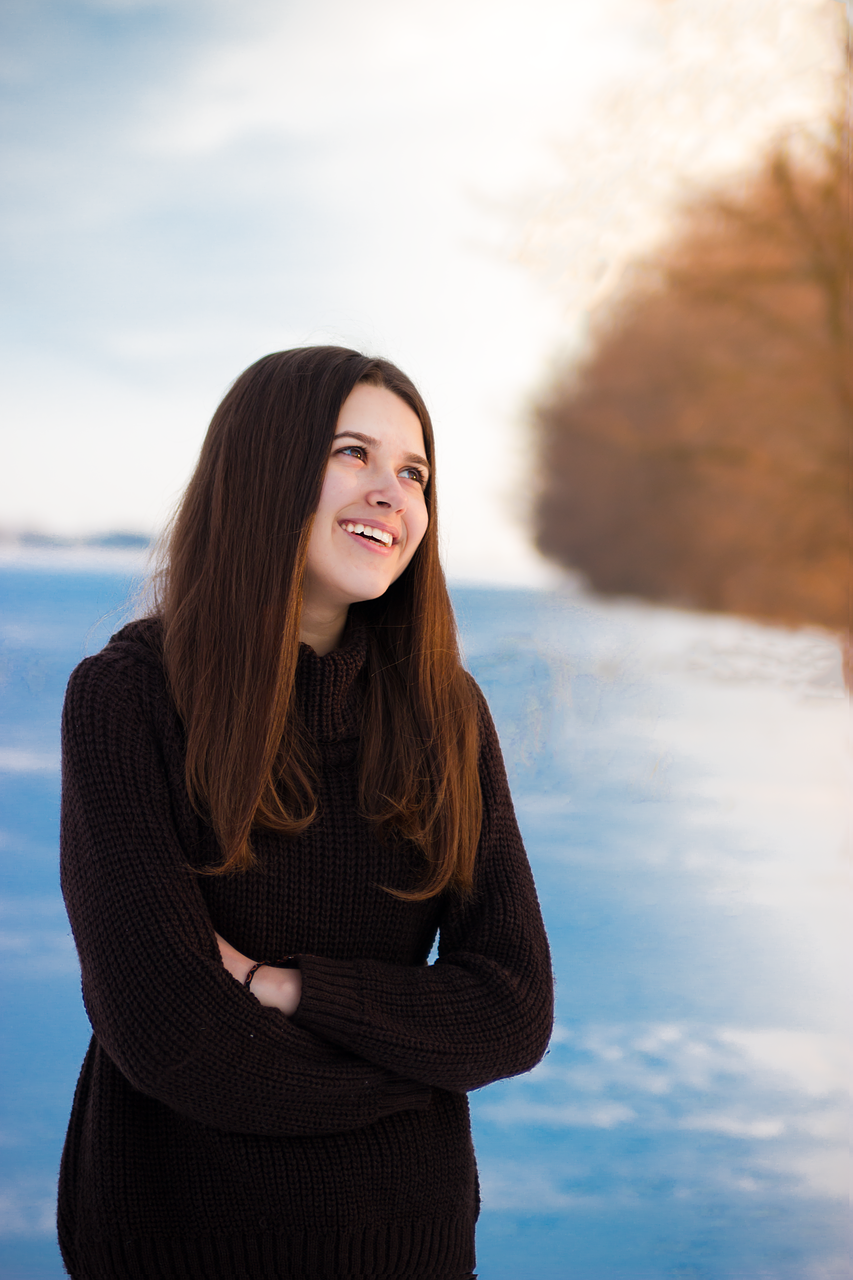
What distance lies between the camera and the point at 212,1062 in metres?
1.08

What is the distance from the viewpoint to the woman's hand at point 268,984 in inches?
45.4

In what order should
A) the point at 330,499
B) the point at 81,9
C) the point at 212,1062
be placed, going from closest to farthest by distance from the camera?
1. the point at 212,1062
2. the point at 330,499
3. the point at 81,9

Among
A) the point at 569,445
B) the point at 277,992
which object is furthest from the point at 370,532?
the point at 569,445

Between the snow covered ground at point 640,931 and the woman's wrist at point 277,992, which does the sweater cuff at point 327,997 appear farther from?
the snow covered ground at point 640,931

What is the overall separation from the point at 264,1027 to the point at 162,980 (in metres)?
0.12

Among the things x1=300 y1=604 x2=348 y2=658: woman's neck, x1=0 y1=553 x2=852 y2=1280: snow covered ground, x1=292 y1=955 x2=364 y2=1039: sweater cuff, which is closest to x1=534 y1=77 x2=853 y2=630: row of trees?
x1=0 y1=553 x2=852 y2=1280: snow covered ground

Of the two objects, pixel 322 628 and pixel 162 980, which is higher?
pixel 322 628

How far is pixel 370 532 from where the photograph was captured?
51.1 inches

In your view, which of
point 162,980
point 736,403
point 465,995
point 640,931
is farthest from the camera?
point 736,403

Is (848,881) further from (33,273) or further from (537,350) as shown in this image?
(33,273)

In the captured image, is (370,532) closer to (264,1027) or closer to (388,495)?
(388,495)

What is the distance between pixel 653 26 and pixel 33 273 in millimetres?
1410

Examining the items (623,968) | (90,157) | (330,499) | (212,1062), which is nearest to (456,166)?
(90,157)

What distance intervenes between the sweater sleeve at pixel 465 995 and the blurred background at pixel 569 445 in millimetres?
933
